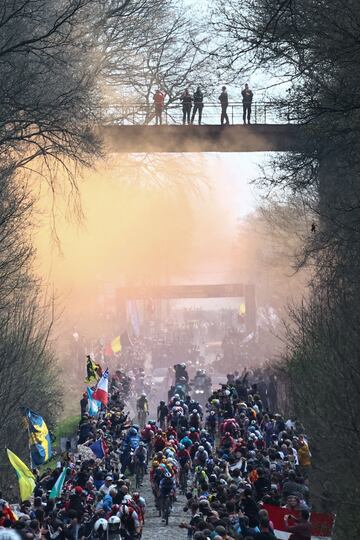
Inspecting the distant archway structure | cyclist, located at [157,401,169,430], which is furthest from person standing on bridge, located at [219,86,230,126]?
the distant archway structure

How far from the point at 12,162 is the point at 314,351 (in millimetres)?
10143

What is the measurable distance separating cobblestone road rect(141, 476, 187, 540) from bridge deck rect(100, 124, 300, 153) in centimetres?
1521

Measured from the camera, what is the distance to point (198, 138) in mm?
49750

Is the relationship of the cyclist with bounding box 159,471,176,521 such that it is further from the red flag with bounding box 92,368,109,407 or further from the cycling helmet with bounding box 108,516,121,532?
the red flag with bounding box 92,368,109,407

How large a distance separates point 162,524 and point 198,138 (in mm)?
19359

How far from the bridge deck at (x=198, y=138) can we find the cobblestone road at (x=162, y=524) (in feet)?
49.9

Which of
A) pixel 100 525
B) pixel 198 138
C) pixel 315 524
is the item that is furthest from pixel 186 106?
pixel 315 524

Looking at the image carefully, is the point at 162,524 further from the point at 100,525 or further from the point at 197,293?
the point at 197,293

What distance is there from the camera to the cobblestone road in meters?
31.3

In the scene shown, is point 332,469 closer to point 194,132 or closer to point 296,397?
point 296,397

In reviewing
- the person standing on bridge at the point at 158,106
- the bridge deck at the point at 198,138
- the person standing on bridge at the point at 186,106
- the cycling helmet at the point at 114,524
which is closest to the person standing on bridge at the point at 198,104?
the person standing on bridge at the point at 186,106

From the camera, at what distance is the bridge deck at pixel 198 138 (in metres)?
48.7

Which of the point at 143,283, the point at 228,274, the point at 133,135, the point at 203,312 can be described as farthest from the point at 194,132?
the point at 203,312

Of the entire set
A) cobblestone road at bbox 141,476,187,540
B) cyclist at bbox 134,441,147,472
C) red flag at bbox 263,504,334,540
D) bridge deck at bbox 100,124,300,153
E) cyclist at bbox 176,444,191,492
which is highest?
bridge deck at bbox 100,124,300,153
